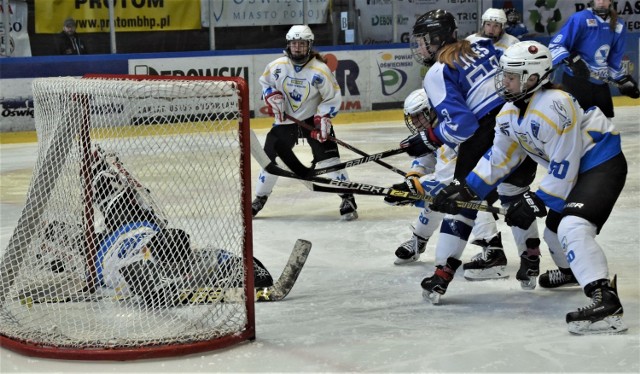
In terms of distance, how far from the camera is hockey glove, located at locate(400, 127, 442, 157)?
460 centimetres

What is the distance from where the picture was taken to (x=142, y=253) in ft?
12.4

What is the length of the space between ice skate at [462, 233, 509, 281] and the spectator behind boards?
6032 millimetres

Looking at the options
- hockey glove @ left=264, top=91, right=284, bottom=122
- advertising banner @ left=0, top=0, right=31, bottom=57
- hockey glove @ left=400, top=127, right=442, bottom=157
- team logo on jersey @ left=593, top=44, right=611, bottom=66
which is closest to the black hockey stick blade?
hockey glove @ left=400, top=127, right=442, bottom=157

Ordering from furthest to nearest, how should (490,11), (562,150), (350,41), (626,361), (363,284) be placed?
1. (350,41)
2. (490,11)
3. (363,284)
4. (562,150)
5. (626,361)

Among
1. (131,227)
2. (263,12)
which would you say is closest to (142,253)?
(131,227)

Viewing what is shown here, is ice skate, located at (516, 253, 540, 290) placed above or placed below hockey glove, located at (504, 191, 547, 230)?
below

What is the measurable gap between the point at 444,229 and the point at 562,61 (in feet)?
9.76

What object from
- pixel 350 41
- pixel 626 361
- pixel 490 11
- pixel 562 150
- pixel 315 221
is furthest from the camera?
pixel 350 41

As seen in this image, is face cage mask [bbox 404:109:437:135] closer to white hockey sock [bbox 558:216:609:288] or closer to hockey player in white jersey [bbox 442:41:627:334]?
hockey player in white jersey [bbox 442:41:627:334]

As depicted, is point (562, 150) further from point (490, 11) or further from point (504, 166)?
point (490, 11)

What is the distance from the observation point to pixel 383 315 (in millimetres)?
3934

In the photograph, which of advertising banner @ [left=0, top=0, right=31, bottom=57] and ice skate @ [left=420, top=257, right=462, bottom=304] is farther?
advertising banner @ [left=0, top=0, right=31, bottom=57]

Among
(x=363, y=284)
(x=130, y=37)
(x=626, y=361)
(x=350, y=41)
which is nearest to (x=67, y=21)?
(x=130, y=37)

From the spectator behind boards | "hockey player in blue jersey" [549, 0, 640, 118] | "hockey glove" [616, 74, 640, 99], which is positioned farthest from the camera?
the spectator behind boards
